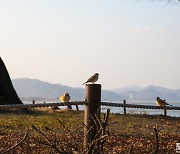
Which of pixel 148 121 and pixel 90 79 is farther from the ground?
pixel 90 79

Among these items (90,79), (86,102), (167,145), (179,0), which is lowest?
(167,145)

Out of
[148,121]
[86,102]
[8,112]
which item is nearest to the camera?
[86,102]

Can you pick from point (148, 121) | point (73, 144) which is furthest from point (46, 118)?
point (73, 144)

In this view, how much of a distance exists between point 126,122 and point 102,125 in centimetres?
1475

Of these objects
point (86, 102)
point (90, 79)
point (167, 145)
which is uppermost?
point (90, 79)

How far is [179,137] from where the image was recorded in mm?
12945

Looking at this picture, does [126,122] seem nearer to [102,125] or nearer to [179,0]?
[179,0]

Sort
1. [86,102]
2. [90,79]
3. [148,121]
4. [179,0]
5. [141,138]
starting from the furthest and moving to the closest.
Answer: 1. [148,121]
2. [179,0]
3. [90,79]
4. [141,138]
5. [86,102]

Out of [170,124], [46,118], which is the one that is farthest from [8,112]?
[170,124]

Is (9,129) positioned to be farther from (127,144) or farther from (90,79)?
(127,144)

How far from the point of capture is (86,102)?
483 centimetres

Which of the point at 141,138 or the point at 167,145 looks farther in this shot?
the point at 141,138

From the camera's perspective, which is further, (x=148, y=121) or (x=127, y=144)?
(x=148, y=121)

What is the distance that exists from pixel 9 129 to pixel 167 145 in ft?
17.5
